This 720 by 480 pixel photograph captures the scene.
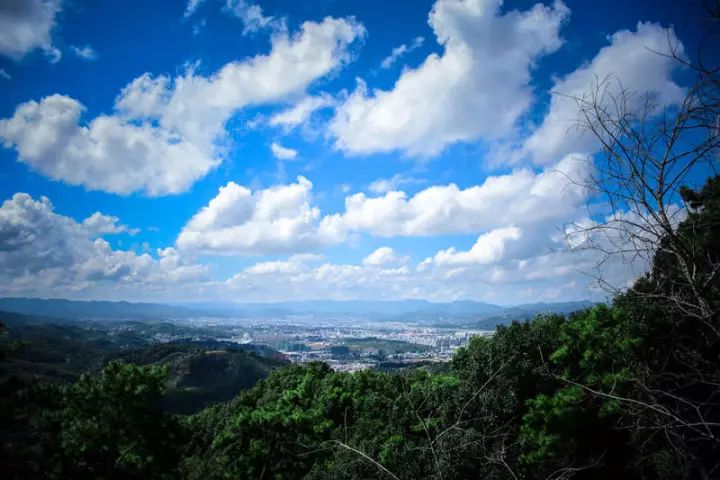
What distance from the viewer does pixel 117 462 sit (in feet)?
45.8

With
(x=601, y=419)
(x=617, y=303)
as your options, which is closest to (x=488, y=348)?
(x=601, y=419)

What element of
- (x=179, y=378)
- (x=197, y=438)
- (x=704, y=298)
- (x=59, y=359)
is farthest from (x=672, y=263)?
(x=59, y=359)

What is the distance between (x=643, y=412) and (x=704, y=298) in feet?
3.63

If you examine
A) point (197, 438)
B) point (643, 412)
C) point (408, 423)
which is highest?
point (643, 412)

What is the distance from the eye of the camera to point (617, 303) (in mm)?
4191

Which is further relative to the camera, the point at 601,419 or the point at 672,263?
the point at 601,419

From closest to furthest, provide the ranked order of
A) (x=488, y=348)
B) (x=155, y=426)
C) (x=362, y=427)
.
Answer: (x=155, y=426) < (x=362, y=427) < (x=488, y=348)

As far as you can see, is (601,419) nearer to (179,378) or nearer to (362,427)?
(362,427)

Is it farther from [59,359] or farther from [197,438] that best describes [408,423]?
[59,359]

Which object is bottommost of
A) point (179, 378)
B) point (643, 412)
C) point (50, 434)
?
point (179, 378)

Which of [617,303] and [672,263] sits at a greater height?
[672,263]

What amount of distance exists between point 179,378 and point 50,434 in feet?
416

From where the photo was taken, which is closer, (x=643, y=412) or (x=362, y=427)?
(x=643, y=412)

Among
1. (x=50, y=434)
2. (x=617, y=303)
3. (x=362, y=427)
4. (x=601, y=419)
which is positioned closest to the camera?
(x=617, y=303)
